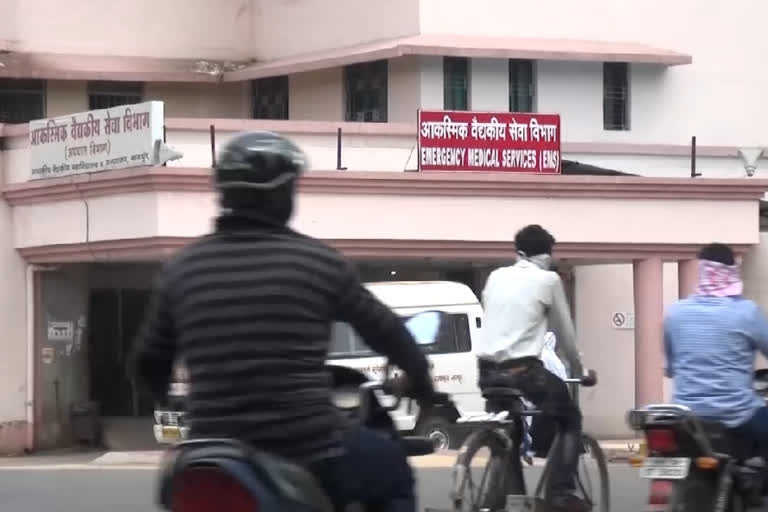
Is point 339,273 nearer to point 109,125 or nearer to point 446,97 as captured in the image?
point 109,125

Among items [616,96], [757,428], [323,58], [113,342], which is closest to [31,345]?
[113,342]

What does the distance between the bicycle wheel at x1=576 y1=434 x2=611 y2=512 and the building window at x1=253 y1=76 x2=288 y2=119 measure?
20.2 meters

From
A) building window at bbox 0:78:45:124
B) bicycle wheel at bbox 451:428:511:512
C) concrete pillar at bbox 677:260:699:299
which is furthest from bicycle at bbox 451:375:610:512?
building window at bbox 0:78:45:124

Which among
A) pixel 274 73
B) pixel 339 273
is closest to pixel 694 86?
pixel 274 73

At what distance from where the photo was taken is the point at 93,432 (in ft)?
83.9

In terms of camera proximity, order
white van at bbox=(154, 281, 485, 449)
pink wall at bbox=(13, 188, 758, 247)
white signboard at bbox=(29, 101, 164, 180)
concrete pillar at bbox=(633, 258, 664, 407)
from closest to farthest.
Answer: white van at bbox=(154, 281, 485, 449), white signboard at bbox=(29, 101, 164, 180), pink wall at bbox=(13, 188, 758, 247), concrete pillar at bbox=(633, 258, 664, 407)

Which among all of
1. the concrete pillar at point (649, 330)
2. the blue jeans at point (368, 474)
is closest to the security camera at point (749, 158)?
the concrete pillar at point (649, 330)

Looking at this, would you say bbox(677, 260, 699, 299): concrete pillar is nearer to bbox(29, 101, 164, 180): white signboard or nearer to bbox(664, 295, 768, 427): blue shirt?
bbox(29, 101, 164, 180): white signboard

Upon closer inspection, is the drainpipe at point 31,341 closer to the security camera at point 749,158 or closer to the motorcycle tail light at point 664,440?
the security camera at point 749,158

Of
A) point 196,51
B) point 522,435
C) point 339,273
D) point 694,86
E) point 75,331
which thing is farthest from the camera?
point 196,51

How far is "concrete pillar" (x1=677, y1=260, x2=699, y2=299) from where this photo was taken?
81.2 feet

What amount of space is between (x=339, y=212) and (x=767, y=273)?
7656 mm

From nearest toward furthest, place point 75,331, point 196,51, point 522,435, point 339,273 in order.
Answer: point 339,273
point 522,435
point 75,331
point 196,51

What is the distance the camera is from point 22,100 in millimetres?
29938
